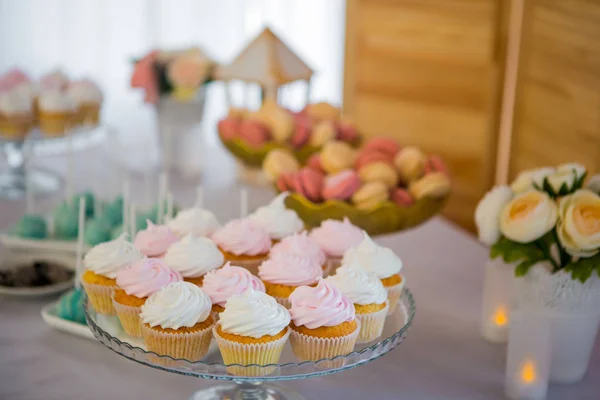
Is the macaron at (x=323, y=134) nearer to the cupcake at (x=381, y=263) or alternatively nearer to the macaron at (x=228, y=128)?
the macaron at (x=228, y=128)

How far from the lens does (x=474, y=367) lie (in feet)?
5.22

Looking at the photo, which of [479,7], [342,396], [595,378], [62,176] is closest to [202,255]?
[342,396]

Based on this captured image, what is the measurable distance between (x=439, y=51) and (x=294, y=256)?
2.00 m

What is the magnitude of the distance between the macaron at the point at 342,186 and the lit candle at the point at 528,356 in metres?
0.54

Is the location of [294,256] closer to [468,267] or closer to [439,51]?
[468,267]

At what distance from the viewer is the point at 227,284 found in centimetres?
138

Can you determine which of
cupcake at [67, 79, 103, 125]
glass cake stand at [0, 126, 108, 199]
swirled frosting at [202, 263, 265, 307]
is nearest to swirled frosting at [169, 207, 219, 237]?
swirled frosting at [202, 263, 265, 307]

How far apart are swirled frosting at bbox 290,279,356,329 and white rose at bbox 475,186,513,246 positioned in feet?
1.16

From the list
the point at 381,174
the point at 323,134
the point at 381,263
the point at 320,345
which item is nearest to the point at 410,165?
the point at 381,174

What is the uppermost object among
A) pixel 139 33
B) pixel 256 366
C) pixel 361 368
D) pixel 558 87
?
pixel 139 33

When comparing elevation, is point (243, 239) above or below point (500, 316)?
above

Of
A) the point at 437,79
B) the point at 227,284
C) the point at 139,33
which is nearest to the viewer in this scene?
the point at 227,284

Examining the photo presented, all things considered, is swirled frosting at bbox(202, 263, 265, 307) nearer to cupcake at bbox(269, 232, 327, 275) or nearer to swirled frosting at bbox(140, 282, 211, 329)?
swirled frosting at bbox(140, 282, 211, 329)

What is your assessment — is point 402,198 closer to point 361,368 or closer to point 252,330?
point 361,368
